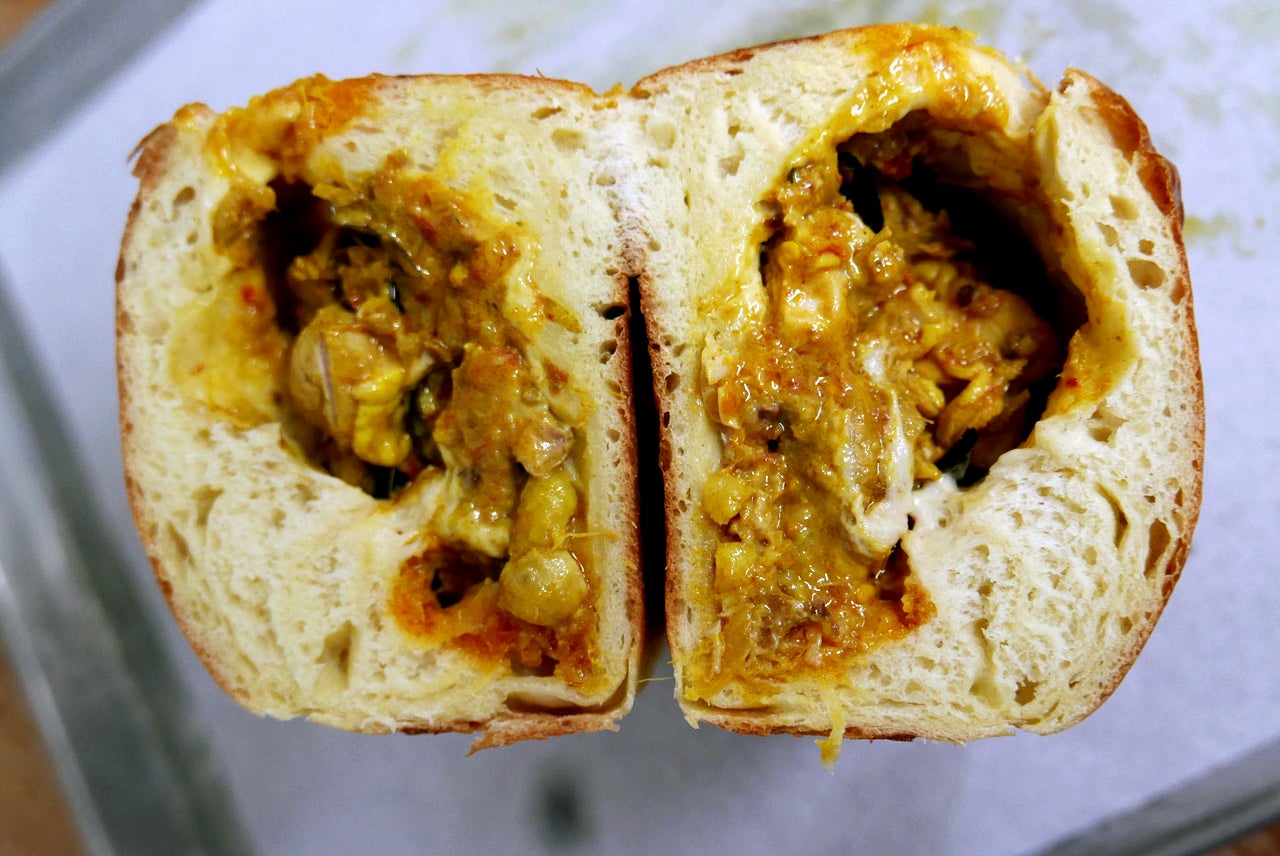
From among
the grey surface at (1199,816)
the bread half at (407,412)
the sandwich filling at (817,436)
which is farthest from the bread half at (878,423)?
the grey surface at (1199,816)

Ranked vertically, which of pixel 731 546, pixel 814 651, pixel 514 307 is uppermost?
pixel 514 307

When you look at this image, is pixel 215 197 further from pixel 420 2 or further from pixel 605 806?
pixel 605 806

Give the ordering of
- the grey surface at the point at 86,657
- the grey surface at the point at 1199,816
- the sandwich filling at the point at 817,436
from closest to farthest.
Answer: the sandwich filling at the point at 817,436
the grey surface at the point at 1199,816
the grey surface at the point at 86,657

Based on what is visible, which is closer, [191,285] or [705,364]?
[705,364]

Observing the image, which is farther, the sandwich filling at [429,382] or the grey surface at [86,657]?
the grey surface at [86,657]

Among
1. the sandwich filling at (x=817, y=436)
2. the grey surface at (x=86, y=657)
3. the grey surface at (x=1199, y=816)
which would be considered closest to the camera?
the sandwich filling at (x=817, y=436)

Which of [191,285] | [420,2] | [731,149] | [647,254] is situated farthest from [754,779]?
[420,2]

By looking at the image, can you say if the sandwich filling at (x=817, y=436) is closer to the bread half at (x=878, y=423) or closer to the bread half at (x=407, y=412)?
the bread half at (x=878, y=423)
